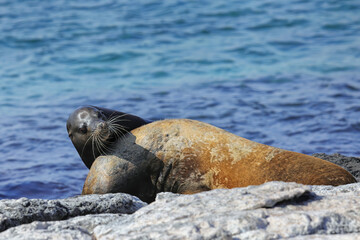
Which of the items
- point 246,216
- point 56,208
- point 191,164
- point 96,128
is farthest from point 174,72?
point 246,216

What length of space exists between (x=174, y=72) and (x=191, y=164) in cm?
794

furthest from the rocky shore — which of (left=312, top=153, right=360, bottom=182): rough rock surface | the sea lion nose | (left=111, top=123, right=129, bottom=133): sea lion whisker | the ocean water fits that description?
the ocean water

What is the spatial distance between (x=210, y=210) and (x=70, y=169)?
183 inches

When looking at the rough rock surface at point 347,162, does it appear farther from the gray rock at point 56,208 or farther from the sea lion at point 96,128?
the gray rock at point 56,208

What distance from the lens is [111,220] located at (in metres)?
3.25

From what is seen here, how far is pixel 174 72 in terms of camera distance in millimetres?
12836

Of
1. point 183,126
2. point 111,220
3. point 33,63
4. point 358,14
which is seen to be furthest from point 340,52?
point 111,220

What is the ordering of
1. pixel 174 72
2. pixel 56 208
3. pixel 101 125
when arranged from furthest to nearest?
pixel 174 72, pixel 101 125, pixel 56 208

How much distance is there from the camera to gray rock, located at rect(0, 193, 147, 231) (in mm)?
3430

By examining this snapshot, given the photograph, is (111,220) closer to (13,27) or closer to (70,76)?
(70,76)

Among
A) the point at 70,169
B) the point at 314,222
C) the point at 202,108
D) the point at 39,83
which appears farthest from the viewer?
the point at 39,83

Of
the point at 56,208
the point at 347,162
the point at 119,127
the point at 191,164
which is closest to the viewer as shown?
the point at 56,208

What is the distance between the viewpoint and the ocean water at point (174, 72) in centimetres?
812

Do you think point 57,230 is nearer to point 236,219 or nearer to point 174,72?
point 236,219
